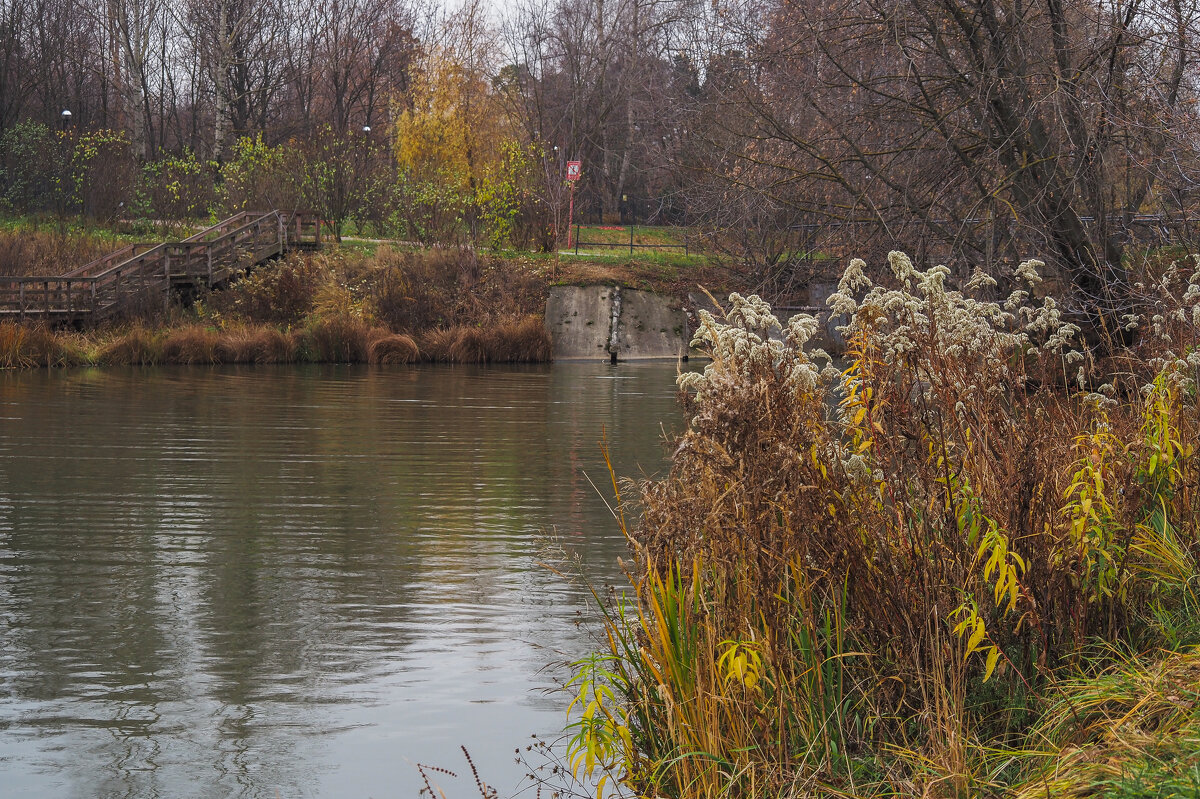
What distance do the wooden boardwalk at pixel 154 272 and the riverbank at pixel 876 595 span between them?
94.8 ft

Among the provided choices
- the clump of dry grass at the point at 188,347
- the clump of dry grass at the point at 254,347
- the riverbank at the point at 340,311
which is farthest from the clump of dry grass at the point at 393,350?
the clump of dry grass at the point at 188,347

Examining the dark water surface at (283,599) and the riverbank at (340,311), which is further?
the riverbank at (340,311)

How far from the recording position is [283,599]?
9.34 metres

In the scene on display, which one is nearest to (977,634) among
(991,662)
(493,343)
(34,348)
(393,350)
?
(991,662)

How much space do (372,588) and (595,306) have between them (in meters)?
29.7

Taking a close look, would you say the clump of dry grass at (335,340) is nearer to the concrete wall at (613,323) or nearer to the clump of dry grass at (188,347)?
the clump of dry grass at (188,347)

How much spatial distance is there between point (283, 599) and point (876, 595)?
16.8 feet

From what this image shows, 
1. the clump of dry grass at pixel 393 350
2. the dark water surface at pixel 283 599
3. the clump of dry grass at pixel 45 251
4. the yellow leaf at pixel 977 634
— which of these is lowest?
the dark water surface at pixel 283 599

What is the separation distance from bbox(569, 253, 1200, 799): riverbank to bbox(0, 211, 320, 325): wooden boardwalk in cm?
2889

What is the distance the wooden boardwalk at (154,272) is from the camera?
32281 millimetres

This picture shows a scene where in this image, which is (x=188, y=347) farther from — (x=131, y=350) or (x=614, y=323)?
(x=614, y=323)

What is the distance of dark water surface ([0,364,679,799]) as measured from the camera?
6.44m

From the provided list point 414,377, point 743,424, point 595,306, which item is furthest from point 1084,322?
point 595,306

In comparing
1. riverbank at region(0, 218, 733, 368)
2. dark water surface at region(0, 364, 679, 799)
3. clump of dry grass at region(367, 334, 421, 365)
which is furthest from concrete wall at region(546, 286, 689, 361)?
dark water surface at region(0, 364, 679, 799)
